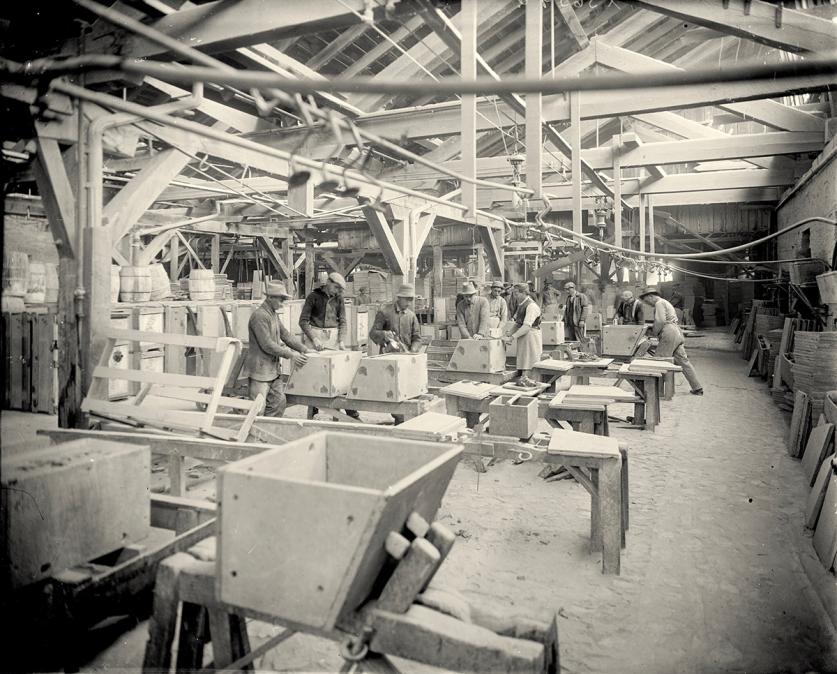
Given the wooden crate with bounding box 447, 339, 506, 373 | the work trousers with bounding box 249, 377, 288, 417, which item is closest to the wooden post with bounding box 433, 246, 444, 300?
the wooden crate with bounding box 447, 339, 506, 373

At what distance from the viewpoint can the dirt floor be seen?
351cm

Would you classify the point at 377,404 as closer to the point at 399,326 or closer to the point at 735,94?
the point at 399,326

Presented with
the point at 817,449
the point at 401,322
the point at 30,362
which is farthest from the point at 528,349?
the point at 30,362

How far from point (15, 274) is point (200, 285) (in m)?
2.92

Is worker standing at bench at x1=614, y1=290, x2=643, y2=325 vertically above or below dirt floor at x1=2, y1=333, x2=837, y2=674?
above

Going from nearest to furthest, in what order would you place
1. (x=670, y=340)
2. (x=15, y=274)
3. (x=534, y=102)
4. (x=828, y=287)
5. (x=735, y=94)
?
1. (x=534, y=102)
2. (x=735, y=94)
3. (x=828, y=287)
4. (x=15, y=274)
5. (x=670, y=340)

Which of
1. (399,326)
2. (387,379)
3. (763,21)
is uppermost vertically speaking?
(763,21)

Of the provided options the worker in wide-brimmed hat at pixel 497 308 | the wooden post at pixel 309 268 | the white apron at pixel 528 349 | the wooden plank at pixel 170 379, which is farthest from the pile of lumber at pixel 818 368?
the wooden post at pixel 309 268

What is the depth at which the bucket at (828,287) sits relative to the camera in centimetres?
846

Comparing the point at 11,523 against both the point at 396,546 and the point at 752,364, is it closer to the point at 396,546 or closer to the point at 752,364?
the point at 396,546

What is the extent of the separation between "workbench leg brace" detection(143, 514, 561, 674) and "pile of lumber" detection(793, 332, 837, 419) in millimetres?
7104

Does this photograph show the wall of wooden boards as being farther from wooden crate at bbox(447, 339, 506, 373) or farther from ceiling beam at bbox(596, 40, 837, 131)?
ceiling beam at bbox(596, 40, 837, 131)

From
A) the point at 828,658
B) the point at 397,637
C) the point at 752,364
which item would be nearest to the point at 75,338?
the point at 397,637

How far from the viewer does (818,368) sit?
8008 millimetres
